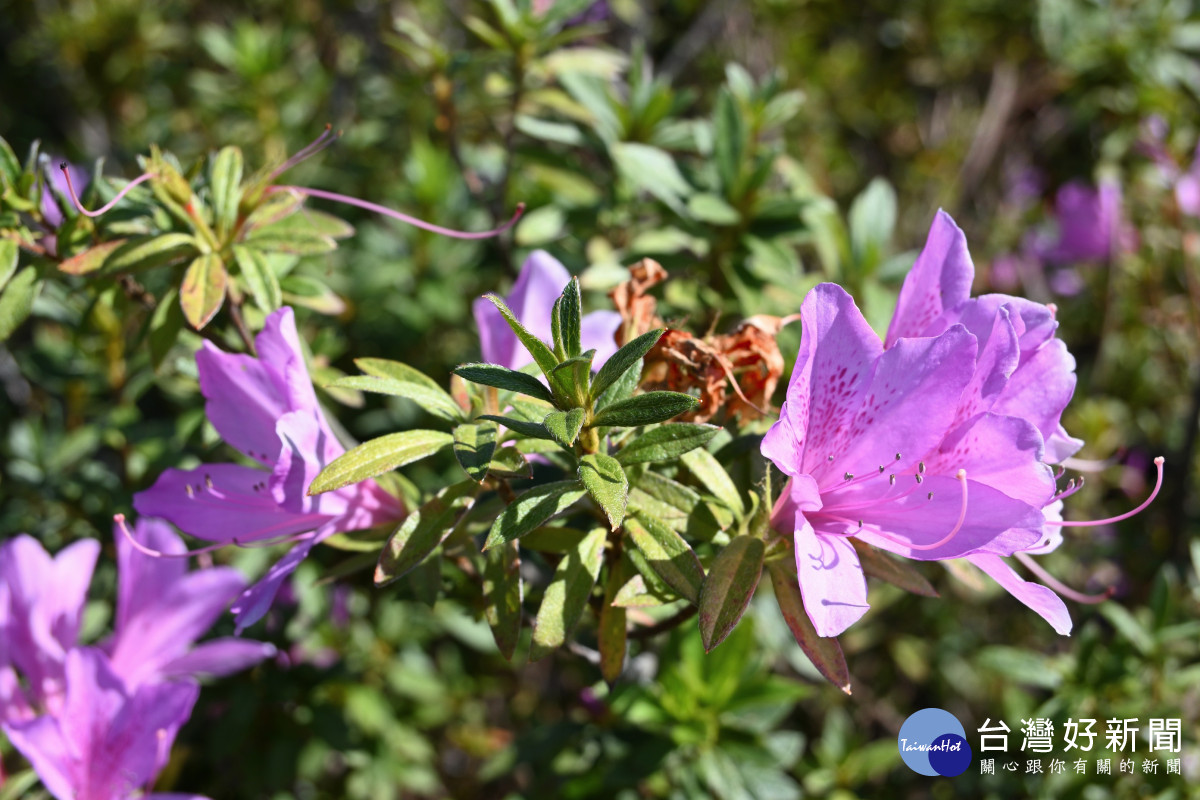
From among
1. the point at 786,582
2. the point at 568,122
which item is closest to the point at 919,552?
the point at 786,582

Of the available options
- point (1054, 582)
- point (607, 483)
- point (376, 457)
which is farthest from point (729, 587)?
point (1054, 582)

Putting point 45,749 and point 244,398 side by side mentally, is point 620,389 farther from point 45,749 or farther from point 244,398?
point 45,749

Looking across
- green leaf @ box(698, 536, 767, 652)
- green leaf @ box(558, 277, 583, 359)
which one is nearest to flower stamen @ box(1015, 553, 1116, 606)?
green leaf @ box(698, 536, 767, 652)

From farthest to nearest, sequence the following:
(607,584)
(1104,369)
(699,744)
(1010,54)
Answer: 1. (1010,54)
2. (1104,369)
3. (699,744)
4. (607,584)

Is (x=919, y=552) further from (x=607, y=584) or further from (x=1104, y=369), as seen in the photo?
(x=1104, y=369)

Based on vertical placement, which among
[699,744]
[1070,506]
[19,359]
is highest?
[19,359]

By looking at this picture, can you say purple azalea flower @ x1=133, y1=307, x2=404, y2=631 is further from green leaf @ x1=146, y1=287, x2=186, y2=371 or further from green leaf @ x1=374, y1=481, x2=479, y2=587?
green leaf @ x1=146, y1=287, x2=186, y2=371
